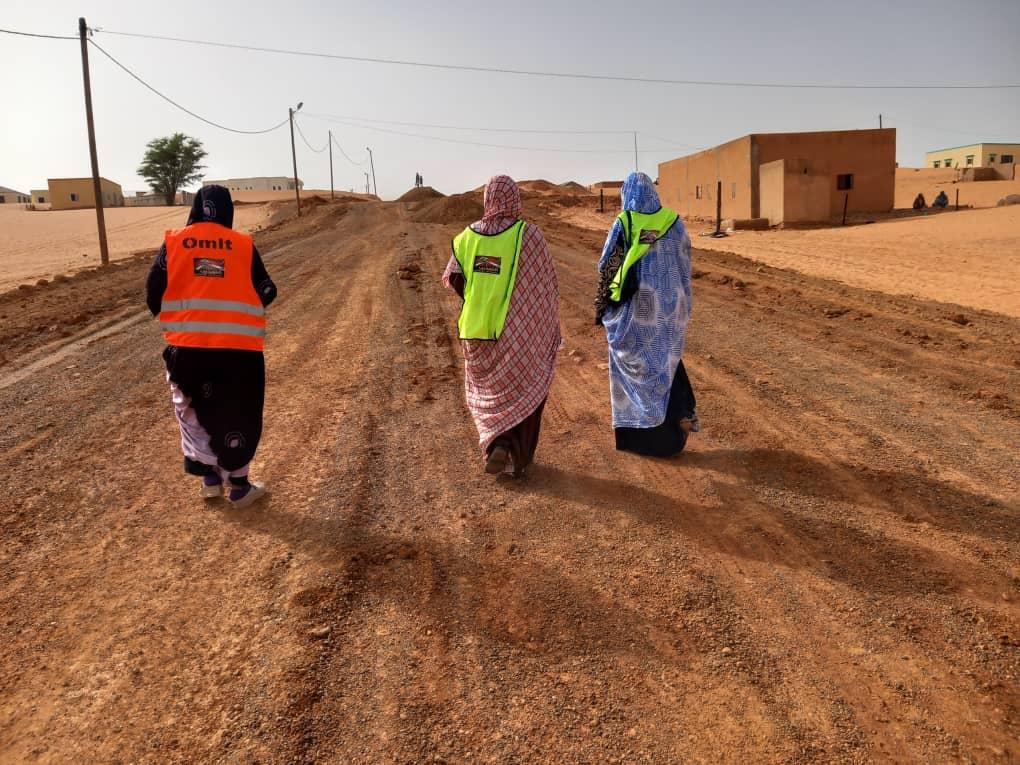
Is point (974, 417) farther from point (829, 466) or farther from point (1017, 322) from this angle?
point (1017, 322)

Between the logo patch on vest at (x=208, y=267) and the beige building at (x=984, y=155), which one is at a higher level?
the beige building at (x=984, y=155)

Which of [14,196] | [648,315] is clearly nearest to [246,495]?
[648,315]

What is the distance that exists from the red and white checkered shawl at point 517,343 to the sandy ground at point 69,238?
13.3m

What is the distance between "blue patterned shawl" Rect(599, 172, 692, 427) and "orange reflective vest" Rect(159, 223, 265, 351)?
89.1 inches

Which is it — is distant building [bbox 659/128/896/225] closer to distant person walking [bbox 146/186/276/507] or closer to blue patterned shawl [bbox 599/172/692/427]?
blue patterned shawl [bbox 599/172/692/427]

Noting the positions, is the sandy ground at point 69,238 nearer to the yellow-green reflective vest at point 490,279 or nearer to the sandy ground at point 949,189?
the yellow-green reflective vest at point 490,279

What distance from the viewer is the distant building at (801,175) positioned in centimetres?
A: 2498

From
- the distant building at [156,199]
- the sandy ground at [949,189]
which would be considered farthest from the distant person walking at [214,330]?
the distant building at [156,199]

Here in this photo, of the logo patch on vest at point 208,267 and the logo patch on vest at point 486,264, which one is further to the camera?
the logo patch on vest at point 486,264

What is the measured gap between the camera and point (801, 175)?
81.1ft

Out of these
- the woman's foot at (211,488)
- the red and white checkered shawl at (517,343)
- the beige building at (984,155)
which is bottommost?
the woman's foot at (211,488)

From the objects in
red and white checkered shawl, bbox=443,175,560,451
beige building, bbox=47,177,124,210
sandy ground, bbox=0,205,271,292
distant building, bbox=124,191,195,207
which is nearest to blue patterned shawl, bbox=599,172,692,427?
red and white checkered shawl, bbox=443,175,560,451

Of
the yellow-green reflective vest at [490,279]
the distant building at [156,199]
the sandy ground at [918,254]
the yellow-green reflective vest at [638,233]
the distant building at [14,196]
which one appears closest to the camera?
the yellow-green reflective vest at [490,279]

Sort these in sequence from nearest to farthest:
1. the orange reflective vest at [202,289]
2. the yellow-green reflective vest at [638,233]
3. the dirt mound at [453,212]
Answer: the orange reflective vest at [202,289], the yellow-green reflective vest at [638,233], the dirt mound at [453,212]
